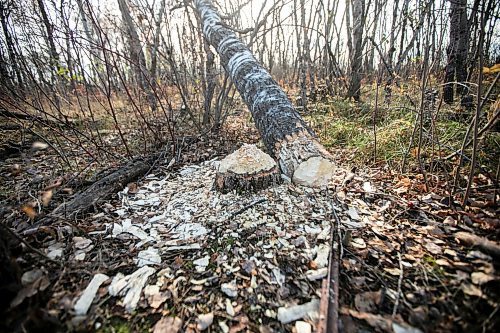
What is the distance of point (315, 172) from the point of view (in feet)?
5.71

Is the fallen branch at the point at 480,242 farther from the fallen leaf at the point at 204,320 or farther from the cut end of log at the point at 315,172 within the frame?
the fallen leaf at the point at 204,320

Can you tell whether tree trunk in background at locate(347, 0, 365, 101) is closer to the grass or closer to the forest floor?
the grass

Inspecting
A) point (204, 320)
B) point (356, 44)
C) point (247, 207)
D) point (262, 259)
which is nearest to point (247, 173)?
point (247, 207)

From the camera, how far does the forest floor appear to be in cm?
87

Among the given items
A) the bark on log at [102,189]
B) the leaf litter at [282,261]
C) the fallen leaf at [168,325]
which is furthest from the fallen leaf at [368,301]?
the bark on log at [102,189]

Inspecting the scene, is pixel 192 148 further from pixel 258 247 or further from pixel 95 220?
pixel 258 247

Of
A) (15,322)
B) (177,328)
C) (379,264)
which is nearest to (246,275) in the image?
(177,328)

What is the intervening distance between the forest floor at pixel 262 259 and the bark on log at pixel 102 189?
0.24 feet

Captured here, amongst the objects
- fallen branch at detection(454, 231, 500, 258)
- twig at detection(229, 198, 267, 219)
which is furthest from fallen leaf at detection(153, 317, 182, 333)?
fallen branch at detection(454, 231, 500, 258)

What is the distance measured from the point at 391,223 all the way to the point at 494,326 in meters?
0.68

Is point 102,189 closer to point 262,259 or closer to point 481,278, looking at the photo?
point 262,259

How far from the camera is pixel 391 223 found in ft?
4.60

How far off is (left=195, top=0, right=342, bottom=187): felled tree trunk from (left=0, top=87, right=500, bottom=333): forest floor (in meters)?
0.17

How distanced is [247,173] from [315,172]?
524 mm
